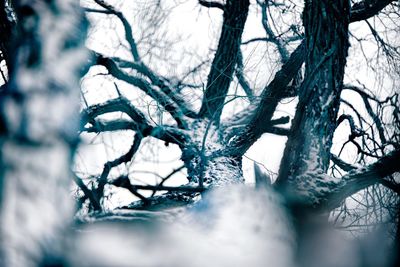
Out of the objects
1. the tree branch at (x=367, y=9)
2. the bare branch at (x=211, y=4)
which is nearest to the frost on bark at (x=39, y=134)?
the tree branch at (x=367, y=9)

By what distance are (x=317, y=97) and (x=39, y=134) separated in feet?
7.58

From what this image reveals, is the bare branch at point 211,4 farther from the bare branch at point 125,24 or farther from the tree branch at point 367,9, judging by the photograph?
the tree branch at point 367,9

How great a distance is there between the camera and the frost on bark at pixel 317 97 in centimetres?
260

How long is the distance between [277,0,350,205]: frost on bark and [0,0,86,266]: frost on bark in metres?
1.74

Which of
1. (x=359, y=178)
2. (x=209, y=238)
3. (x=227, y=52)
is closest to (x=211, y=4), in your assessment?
(x=227, y=52)

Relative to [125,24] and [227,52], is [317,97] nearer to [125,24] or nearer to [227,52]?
[227,52]

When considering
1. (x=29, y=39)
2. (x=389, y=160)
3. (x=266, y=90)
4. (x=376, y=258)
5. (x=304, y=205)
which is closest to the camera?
(x=29, y=39)

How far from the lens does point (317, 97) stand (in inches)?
112

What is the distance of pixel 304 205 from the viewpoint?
2180 millimetres

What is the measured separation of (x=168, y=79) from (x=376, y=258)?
3216 millimetres

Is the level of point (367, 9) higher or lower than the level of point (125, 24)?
lower

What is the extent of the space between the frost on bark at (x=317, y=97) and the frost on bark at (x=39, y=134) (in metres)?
1.74

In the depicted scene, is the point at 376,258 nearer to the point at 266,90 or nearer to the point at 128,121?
the point at 266,90

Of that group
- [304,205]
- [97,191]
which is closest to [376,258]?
[304,205]
